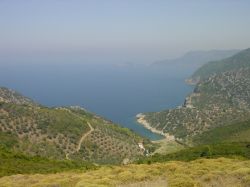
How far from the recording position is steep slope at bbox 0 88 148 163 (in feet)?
340

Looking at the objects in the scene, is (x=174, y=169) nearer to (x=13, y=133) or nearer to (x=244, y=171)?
(x=244, y=171)

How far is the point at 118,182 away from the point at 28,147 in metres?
79.2

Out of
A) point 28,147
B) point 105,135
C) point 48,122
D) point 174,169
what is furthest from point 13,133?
point 174,169

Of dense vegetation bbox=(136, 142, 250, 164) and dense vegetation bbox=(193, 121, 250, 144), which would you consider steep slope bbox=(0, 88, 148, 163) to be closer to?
dense vegetation bbox=(136, 142, 250, 164)

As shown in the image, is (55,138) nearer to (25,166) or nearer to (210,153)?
(210,153)

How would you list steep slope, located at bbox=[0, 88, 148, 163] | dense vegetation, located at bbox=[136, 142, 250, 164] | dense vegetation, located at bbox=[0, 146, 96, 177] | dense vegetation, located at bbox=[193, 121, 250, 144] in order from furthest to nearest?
1. dense vegetation, located at bbox=[193, 121, 250, 144]
2. steep slope, located at bbox=[0, 88, 148, 163]
3. dense vegetation, located at bbox=[136, 142, 250, 164]
4. dense vegetation, located at bbox=[0, 146, 96, 177]

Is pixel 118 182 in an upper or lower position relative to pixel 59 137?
upper

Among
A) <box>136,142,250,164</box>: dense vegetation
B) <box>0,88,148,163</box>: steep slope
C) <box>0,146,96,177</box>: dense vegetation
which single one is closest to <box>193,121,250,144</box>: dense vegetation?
<box>0,88,148,163</box>: steep slope

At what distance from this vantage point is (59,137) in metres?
113

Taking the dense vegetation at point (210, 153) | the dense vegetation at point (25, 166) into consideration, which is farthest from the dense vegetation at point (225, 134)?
the dense vegetation at point (25, 166)

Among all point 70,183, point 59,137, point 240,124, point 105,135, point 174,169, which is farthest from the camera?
point 240,124

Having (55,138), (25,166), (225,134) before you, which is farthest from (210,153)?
(225,134)

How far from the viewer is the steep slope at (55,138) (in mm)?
103562

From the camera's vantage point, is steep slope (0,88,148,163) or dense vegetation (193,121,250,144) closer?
steep slope (0,88,148,163)
